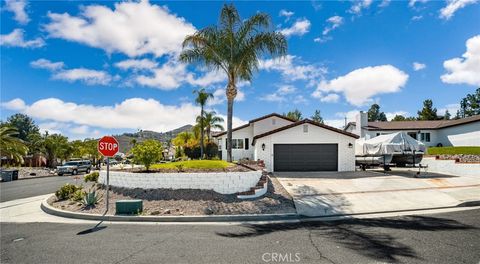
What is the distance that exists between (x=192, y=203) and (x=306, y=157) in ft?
39.8

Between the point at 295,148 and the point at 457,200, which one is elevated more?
the point at 295,148

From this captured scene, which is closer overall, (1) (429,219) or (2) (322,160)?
(1) (429,219)

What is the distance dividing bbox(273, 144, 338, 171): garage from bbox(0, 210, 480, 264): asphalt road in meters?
11.8

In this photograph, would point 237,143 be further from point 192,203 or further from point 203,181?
point 192,203

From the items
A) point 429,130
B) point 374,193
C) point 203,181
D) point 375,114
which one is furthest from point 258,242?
point 375,114

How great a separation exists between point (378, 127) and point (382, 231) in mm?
33317

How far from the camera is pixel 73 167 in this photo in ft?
113

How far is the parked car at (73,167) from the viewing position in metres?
33.3

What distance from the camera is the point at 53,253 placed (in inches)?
243

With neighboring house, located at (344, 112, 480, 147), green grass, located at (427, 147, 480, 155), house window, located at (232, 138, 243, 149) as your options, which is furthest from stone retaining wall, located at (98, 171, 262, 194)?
neighboring house, located at (344, 112, 480, 147)

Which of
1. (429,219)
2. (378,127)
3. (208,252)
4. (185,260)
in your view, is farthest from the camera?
(378,127)

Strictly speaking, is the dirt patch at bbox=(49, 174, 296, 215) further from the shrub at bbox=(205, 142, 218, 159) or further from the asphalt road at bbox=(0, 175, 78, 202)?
the shrub at bbox=(205, 142, 218, 159)

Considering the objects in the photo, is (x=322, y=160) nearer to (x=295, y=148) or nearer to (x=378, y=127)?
(x=295, y=148)

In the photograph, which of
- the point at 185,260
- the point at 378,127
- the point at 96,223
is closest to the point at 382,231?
the point at 185,260
